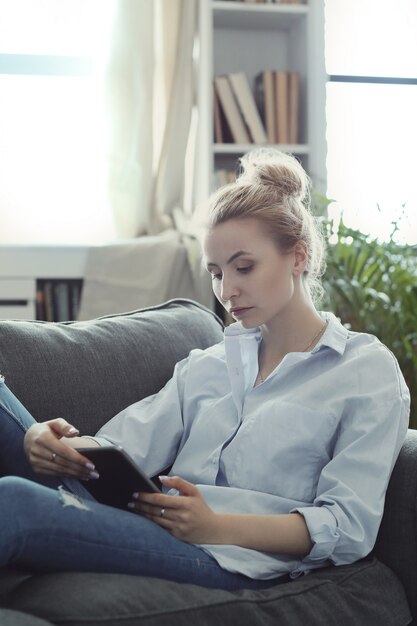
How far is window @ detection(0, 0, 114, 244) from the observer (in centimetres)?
367

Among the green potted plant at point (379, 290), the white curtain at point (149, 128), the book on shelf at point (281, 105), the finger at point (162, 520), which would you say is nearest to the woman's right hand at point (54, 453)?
the finger at point (162, 520)

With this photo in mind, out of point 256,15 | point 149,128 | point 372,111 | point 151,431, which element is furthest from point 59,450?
point 372,111

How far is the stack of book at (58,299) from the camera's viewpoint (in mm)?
3456

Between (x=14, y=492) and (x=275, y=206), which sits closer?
(x=14, y=492)

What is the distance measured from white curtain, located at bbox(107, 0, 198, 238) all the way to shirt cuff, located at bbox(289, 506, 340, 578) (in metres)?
2.15

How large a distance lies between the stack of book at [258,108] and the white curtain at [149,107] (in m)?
0.12

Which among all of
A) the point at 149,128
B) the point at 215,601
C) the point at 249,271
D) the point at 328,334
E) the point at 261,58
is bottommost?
the point at 215,601

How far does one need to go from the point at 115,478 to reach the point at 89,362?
42 cm

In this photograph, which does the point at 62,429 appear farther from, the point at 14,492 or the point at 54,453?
the point at 14,492

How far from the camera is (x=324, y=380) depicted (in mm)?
1621

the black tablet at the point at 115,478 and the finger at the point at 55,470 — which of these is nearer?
the black tablet at the point at 115,478

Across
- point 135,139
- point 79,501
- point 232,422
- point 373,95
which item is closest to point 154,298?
point 135,139

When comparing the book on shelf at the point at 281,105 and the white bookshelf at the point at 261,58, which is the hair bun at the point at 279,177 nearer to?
the white bookshelf at the point at 261,58

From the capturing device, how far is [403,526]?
1.56 m
